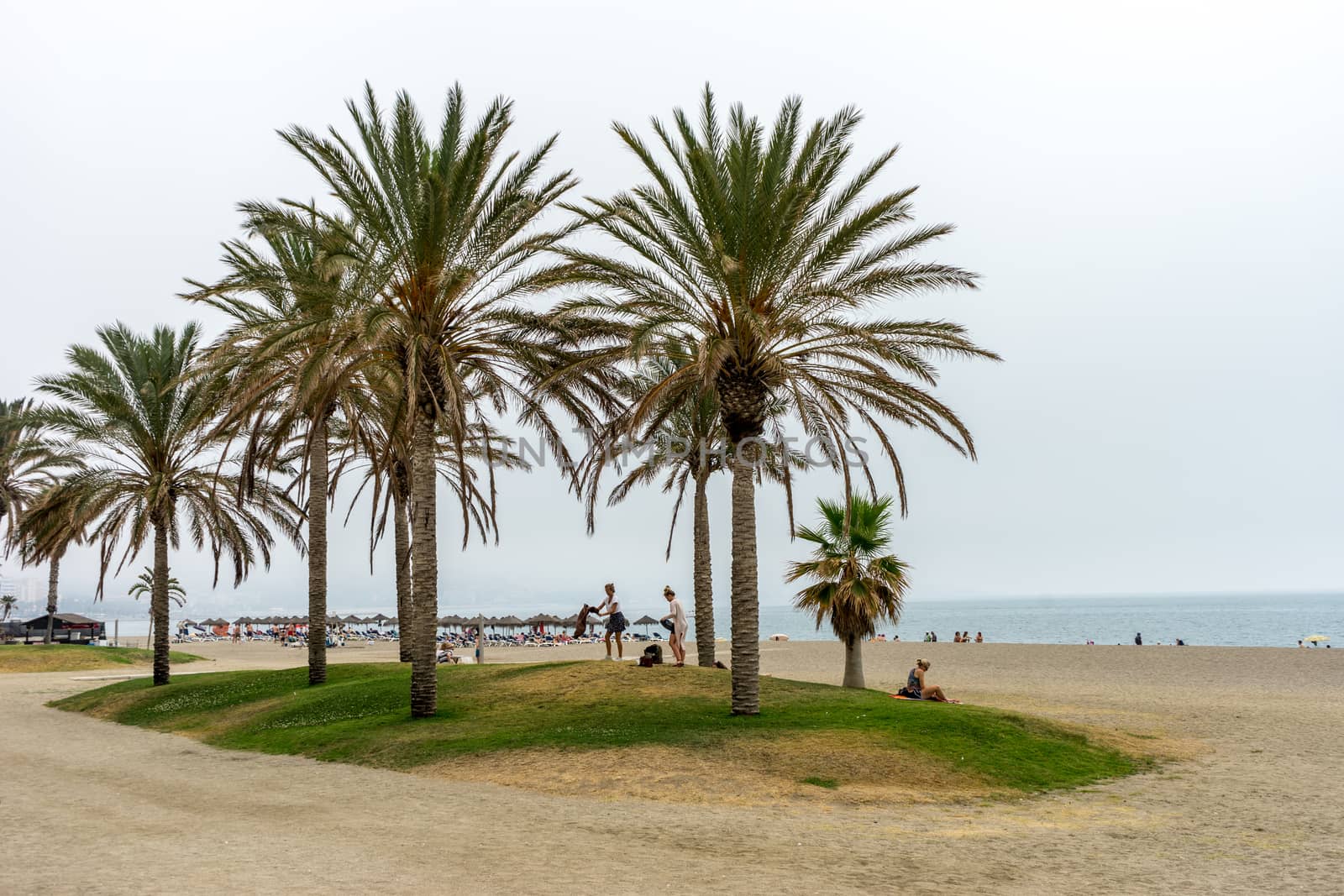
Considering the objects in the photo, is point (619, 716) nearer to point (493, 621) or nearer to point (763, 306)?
point (763, 306)

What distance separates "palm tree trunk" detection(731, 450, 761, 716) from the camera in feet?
52.4

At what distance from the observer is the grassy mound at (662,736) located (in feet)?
41.7

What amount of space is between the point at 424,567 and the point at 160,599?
45.7 feet

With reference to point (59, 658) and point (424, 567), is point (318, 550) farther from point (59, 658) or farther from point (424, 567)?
point (59, 658)

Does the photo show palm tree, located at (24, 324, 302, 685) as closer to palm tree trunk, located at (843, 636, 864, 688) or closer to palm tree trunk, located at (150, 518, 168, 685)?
palm tree trunk, located at (150, 518, 168, 685)

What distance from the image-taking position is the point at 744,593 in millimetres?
16516

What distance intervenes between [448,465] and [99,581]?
11.1m

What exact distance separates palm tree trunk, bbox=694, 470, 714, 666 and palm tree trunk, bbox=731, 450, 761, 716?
6052 mm

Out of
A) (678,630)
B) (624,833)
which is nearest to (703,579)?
(678,630)

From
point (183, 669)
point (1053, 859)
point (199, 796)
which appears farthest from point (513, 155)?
point (183, 669)

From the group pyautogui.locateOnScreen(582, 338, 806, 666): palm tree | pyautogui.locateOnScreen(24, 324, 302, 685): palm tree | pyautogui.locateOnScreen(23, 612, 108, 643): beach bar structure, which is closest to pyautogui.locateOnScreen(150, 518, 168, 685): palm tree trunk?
pyautogui.locateOnScreen(24, 324, 302, 685): palm tree

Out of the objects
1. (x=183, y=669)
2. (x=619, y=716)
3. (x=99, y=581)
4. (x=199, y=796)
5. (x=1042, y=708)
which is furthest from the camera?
(x=183, y=669)

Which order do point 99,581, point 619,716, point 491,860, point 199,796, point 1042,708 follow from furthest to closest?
point 99,581 → point 1042,708 → point 619,716 → point 199,796 → point 491,860

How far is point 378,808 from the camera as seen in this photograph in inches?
441
